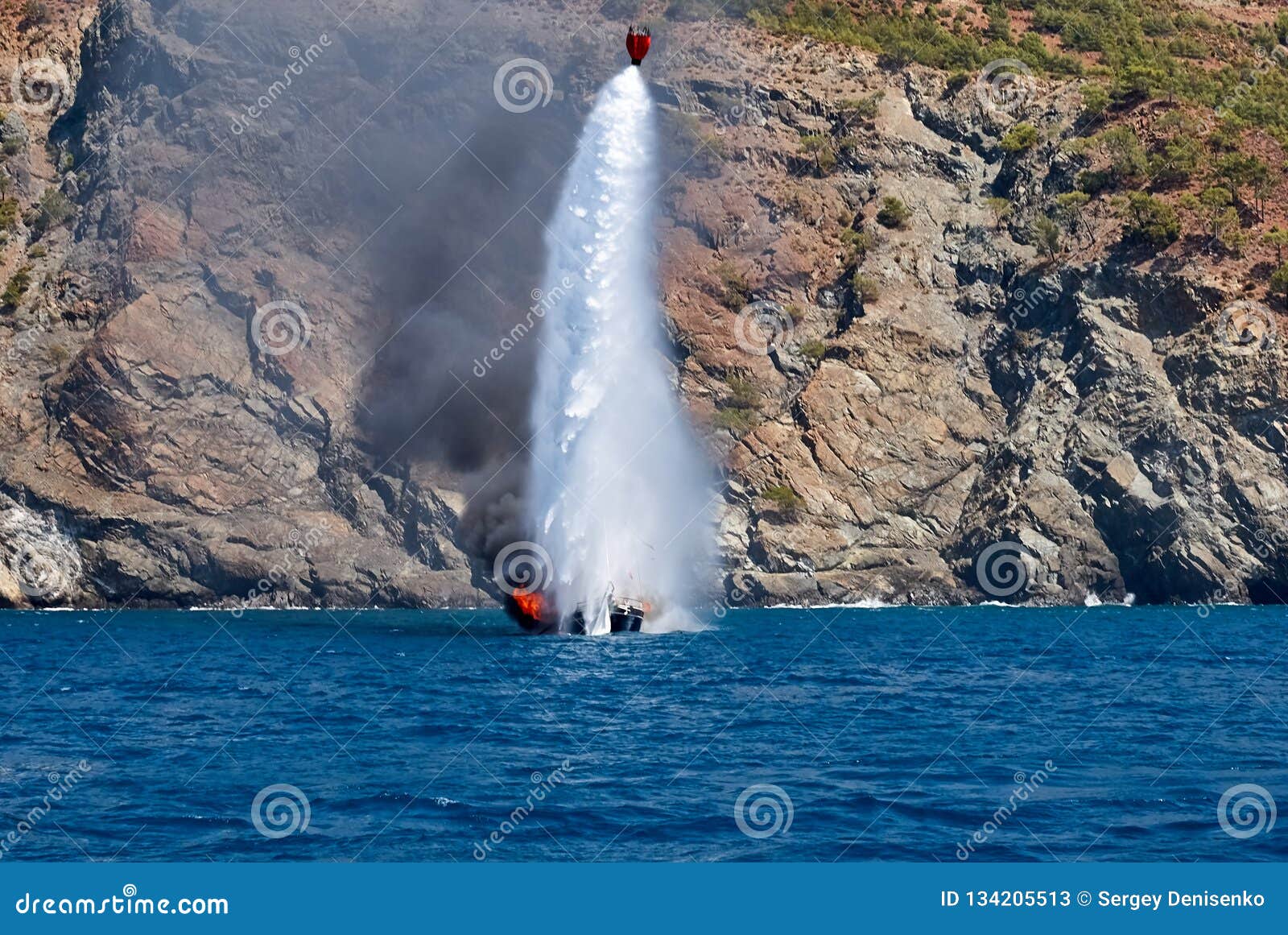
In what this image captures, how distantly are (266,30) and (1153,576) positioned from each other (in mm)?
61556

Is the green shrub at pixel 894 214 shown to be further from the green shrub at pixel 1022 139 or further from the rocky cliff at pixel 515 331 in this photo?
the green shrub at pixel 1022 139

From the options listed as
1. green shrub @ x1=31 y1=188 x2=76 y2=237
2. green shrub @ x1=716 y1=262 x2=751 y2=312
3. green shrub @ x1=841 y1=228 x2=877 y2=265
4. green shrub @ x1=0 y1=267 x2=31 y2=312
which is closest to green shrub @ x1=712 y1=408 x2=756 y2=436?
green shrub @ x1=716 y1=262 x2=751 y2=312

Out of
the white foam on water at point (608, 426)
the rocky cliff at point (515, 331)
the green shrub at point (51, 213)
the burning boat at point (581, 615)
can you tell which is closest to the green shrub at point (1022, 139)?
the rocky cliff at point (515, 331)

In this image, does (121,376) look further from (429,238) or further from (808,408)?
(808,408)

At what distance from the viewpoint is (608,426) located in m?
60.6

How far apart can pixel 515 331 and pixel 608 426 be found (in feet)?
67.7

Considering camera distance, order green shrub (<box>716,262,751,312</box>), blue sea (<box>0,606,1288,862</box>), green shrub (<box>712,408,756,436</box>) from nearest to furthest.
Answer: blue sea (<box>0,606,1288,862</box>)
green shrub (<box>712,408,756,436</box>)
green shrub (<box>716,262,751,312</box>)

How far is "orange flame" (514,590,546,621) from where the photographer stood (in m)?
53.2

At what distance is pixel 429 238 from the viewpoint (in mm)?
85125

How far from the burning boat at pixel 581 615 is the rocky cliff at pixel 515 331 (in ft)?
44.5

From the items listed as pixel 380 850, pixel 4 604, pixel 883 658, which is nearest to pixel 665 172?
pixel 4 604

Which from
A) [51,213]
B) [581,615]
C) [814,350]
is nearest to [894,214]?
[814,350]

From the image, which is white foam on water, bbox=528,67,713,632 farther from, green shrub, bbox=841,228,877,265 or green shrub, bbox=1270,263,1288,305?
green shrub, bbox=1270,263,1288,305

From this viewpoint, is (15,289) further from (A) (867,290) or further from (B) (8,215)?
(A) (867,290)
